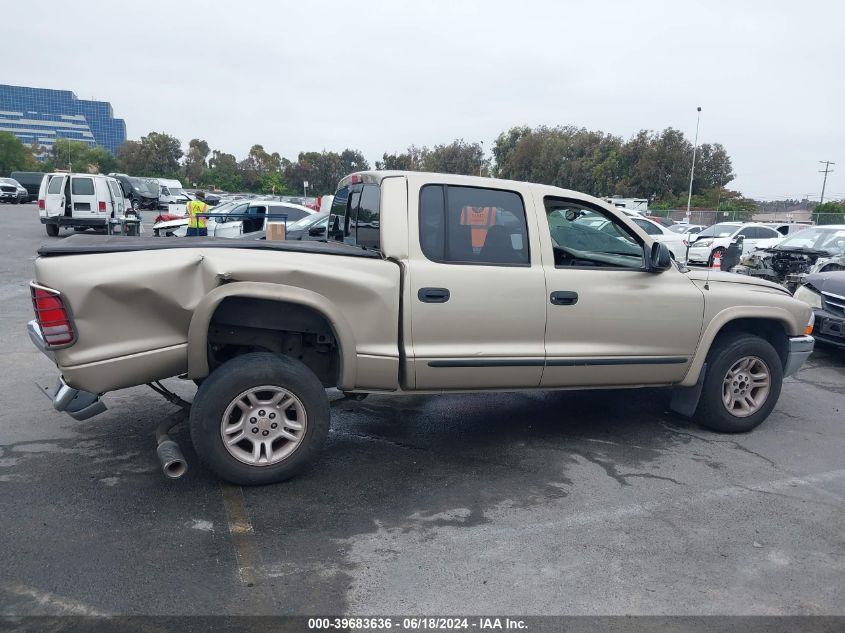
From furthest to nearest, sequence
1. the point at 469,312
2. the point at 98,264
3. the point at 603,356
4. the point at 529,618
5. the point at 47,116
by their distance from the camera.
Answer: the point at 47,116 < the point at 603,356 < the point at 469,312 < the point at 98,264 < the point at 529,618

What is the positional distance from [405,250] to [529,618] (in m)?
2.35

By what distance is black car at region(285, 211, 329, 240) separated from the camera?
12.9 metres

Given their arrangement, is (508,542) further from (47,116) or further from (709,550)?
(47,116)

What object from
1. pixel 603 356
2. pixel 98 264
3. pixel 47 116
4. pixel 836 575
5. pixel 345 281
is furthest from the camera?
pixel 47 116

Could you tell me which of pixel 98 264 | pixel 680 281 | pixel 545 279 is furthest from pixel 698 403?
pixel 98 264

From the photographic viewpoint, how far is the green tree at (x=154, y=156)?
81.1 m

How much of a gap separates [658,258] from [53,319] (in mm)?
3962

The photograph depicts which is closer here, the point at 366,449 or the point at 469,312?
the point at 469,312

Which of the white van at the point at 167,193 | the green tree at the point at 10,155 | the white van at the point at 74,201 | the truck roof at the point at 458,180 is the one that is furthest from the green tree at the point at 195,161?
the truck roof at the point at 458,180

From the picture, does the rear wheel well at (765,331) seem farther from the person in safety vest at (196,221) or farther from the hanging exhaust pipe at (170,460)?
the person in safety vest at (196,221)

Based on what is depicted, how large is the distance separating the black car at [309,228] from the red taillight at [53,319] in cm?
896

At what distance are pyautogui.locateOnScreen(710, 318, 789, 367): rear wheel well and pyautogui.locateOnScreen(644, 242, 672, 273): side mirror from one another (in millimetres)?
938

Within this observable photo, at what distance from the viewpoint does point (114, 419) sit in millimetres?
5293

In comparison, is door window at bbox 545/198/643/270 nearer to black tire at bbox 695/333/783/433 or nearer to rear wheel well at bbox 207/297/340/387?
black tire at bbox 695/333/783/433
